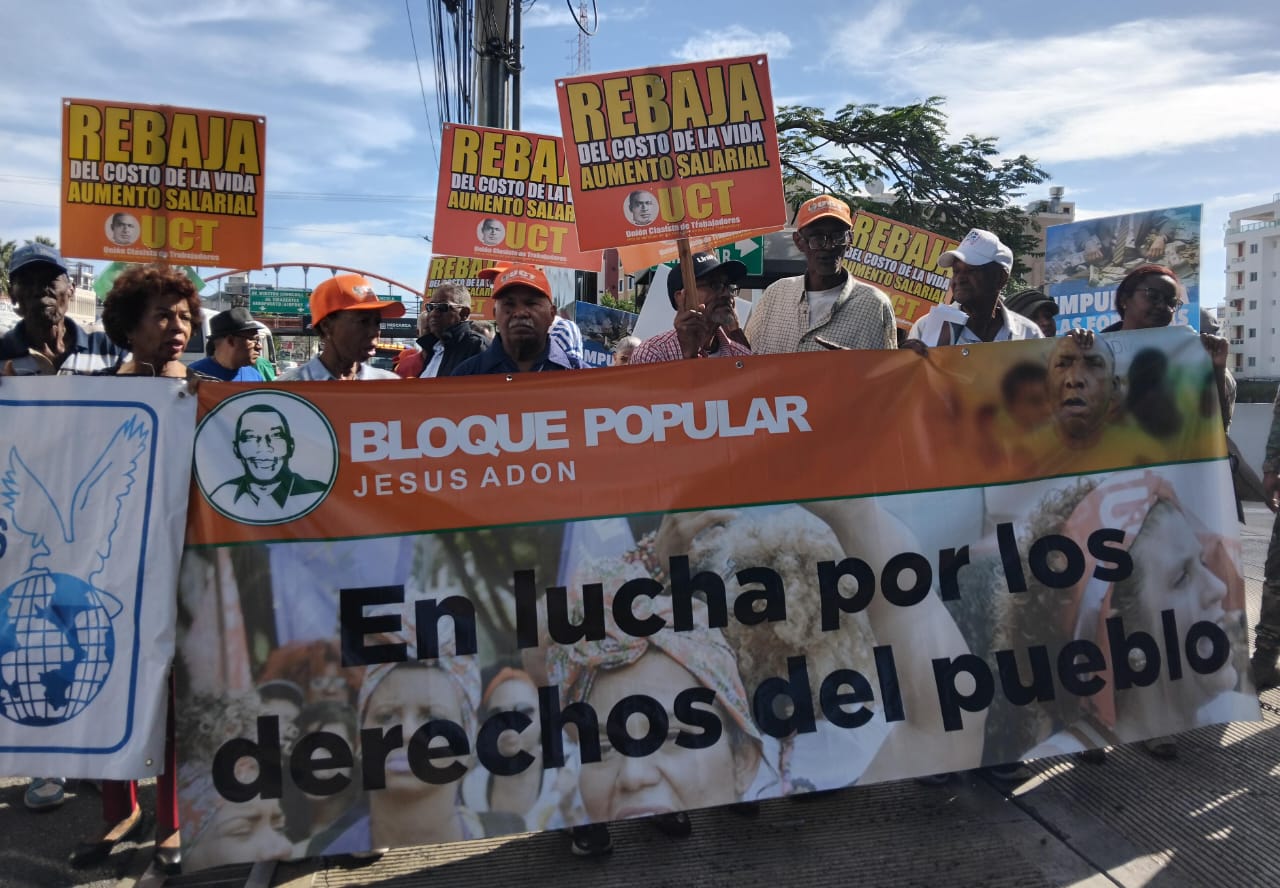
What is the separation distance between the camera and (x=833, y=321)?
451 cm

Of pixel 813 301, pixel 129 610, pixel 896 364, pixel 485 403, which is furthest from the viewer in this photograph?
pixel 813 301

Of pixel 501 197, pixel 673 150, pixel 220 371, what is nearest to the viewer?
pixel 673 150

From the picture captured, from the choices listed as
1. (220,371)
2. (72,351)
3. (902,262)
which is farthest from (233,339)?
(902,262)

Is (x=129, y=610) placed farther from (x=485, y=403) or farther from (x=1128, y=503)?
(x=1128, y=503)

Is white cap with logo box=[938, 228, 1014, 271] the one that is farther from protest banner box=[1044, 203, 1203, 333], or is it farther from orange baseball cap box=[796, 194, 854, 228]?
protest banner box=[1044, 203, 1203, 333]

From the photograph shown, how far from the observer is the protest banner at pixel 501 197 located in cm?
757

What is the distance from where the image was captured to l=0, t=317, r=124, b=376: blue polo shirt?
415 centimetres

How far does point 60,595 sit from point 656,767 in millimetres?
2040

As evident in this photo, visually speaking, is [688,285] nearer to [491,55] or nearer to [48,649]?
[48,649]

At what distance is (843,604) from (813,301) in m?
1.75

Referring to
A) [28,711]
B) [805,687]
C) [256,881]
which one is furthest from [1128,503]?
[28,711]

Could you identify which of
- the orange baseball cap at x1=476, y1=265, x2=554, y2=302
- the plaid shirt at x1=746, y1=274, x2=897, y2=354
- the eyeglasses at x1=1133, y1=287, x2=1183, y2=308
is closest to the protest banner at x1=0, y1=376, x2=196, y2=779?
the orange baseball cap at x1=476, y1=265, x2=554, y2=302

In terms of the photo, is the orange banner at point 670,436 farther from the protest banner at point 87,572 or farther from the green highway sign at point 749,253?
the green highway sign at point 749,253

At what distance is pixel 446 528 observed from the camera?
322 cm
